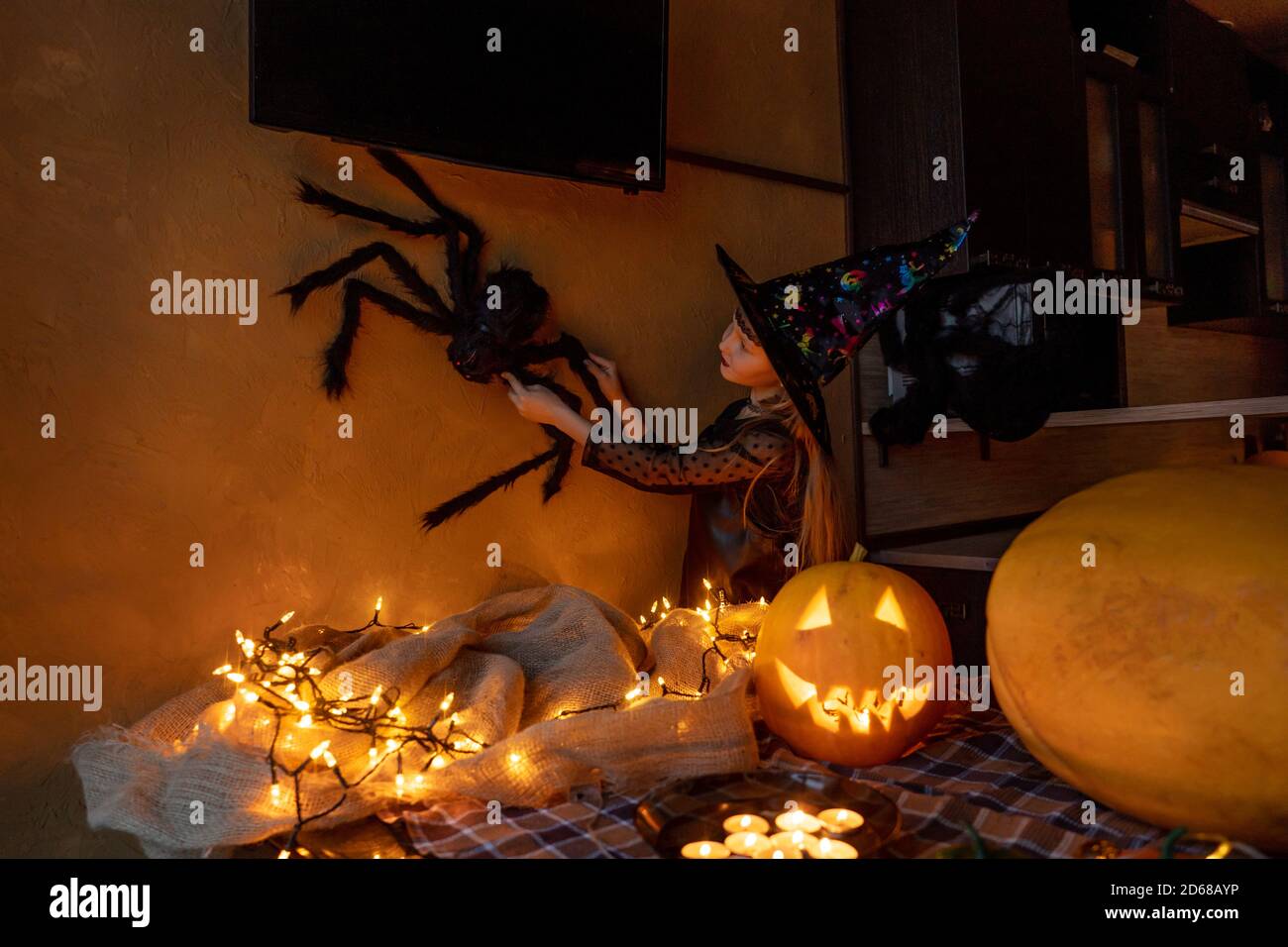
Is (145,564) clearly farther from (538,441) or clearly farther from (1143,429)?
(1143,429)

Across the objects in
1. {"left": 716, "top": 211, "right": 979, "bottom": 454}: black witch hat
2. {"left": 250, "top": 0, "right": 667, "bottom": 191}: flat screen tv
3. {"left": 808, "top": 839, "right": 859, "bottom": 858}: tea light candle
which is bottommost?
{"left": 808, "top": 839, "right": 859, "bottom": 858}: tea light candle

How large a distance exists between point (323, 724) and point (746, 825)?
41 centimetres

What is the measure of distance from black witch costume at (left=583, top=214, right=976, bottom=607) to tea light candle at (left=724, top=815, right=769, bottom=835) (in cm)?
53

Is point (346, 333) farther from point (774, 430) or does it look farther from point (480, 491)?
point (774, 430)

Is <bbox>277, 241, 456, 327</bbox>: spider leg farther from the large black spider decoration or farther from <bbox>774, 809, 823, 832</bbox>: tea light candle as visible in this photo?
<bbox>774, 809, 823, 832</bbox>: tea light candle

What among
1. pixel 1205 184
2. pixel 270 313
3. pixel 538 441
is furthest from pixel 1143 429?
pixel 270 313

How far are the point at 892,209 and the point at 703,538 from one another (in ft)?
2.99

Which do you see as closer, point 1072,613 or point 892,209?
point 1072,613

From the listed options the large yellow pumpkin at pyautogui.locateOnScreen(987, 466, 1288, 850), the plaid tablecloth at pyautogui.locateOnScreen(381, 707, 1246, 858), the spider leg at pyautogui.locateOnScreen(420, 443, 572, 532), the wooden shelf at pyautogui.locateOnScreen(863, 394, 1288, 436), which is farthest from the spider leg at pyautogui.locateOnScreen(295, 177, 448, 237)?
the wooden shelf at pyautogui.locateOnScreen(863, 394, 1288, 436)

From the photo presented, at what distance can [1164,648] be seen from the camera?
66 cm

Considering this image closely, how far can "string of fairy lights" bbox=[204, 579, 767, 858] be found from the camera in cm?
74

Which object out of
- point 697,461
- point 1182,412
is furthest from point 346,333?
point 1182,412

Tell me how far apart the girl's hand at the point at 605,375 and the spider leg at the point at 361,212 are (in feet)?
1.02

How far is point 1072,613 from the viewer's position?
2.36ft
